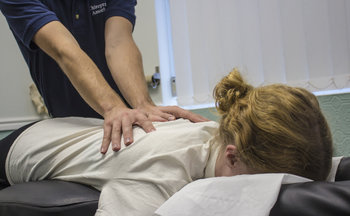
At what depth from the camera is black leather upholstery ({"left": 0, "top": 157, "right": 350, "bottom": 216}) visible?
468 mm

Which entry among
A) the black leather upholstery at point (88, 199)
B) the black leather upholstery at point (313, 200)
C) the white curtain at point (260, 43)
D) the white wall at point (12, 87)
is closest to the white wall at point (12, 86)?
the white wall at point (12, 87)

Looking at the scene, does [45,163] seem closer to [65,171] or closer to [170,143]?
[65,171]

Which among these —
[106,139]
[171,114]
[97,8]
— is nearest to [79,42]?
[97,8]

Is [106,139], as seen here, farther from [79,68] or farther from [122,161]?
[79,68]

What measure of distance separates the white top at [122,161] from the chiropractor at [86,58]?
9 centimetres

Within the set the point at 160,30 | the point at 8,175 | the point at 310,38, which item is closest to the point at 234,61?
the point at 310,38

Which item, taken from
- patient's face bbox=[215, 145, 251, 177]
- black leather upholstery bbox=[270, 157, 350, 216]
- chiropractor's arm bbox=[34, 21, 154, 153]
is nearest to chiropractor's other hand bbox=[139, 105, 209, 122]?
chiropractor's arm bbox=[34, 21, 154, 153]

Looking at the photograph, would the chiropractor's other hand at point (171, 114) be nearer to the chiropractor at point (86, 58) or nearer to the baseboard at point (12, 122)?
the chiropractor at point (86, 58)

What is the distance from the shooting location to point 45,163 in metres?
0.84

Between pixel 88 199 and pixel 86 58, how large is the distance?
58 cm

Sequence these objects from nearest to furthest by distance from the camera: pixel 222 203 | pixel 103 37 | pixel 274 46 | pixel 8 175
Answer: pixel 222 203, pixel 8 175, pixel 103 37, pixel 274 46

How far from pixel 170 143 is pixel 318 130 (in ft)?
1.08

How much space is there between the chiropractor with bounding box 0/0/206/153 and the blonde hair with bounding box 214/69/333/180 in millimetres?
263

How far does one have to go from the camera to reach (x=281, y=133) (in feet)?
2.14
